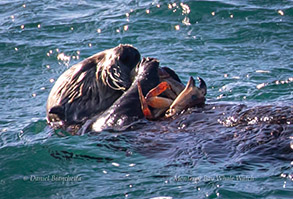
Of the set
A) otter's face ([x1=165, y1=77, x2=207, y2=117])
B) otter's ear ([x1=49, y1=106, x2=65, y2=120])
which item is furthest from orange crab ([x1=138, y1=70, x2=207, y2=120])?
otter's ear ([x1=49, y1=106, x2=65, y2=120])

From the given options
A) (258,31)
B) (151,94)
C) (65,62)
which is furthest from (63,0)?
(151,94)

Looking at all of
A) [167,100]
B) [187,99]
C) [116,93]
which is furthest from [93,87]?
[187,99]

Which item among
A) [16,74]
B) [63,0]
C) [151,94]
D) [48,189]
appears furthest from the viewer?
[63,0]

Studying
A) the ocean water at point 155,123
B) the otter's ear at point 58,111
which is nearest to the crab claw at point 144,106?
the ocean water at point 155,123

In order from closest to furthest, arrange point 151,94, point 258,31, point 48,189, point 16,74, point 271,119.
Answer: point 48,189 < point 271,119 < point 151,94 < point 16,74 < point 258,31

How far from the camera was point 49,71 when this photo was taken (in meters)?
8.78

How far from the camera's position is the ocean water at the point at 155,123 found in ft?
15.1

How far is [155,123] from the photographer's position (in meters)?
5.62

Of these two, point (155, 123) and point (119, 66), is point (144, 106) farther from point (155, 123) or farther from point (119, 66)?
point (119, 66)

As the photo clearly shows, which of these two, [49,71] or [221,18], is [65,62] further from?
[221,18]

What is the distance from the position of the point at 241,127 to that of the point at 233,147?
30 centimetres

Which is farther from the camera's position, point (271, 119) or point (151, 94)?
point (151, 94)

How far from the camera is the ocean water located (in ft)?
15.1

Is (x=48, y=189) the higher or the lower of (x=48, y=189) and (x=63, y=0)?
the lower
